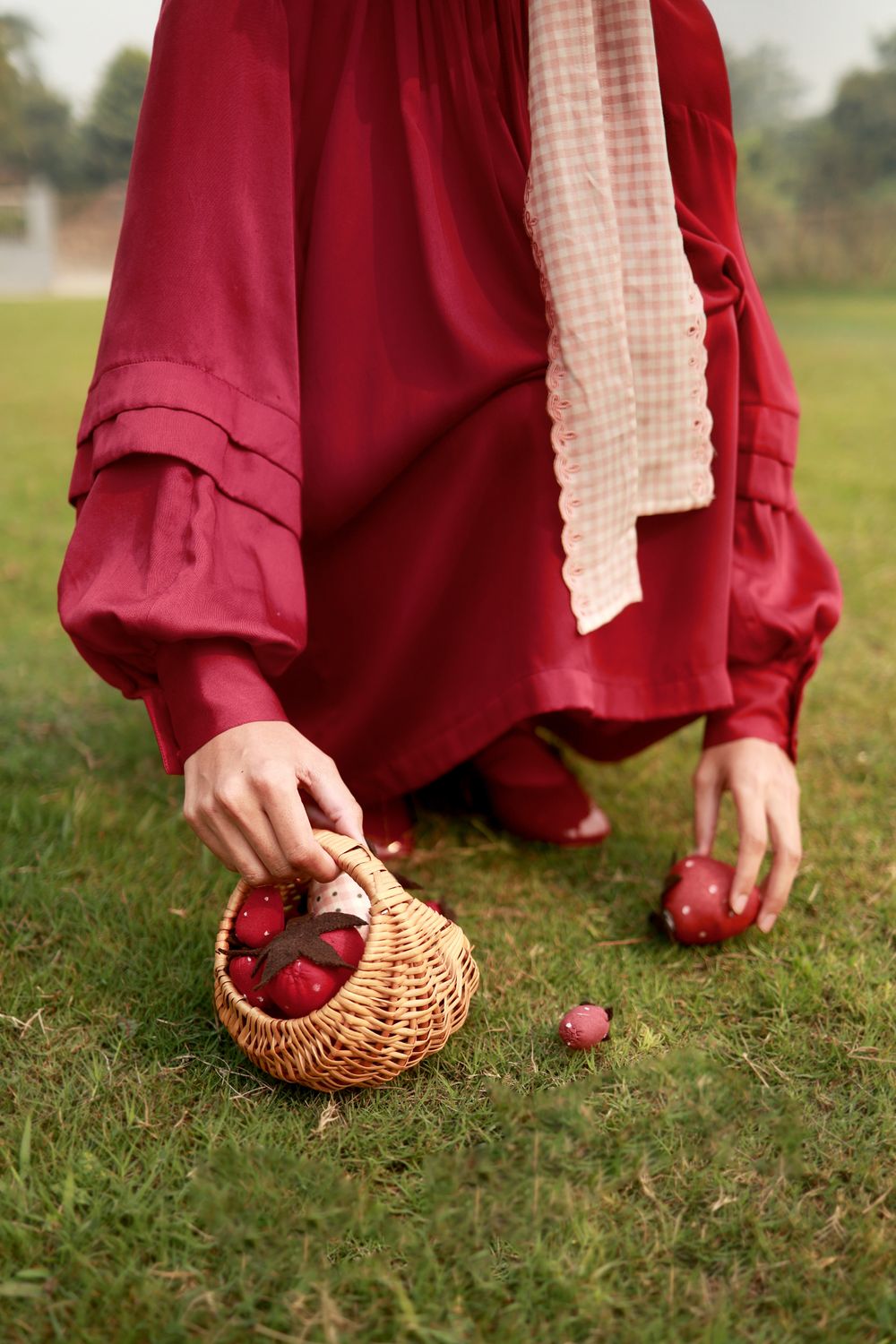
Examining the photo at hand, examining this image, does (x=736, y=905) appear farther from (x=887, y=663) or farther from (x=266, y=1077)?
(x=887, y=663)

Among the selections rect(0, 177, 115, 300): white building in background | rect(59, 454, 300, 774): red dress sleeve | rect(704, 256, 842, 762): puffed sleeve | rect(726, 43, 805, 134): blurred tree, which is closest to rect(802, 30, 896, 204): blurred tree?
rect(726, 43, 805, 134): blurred tree

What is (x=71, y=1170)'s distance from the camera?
1025 millimetres

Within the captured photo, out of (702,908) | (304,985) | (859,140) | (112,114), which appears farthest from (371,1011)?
(112,114)

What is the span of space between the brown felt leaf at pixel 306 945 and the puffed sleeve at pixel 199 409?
21cm

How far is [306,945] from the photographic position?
1.09 m

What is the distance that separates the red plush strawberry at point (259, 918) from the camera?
1167mm

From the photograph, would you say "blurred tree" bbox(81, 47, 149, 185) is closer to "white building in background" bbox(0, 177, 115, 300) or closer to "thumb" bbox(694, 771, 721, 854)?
"white building in background" bbox(0, 177, 115, 300)

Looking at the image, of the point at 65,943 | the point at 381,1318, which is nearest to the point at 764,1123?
the point at 381,1318

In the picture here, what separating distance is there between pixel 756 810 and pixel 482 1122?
20.8 inches

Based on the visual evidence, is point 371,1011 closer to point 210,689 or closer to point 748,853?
point 210,689

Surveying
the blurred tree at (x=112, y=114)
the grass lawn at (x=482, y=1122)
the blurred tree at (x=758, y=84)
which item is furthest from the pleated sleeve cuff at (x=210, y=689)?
the blurred tree at (x=112, y=114)

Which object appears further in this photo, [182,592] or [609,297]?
[609,297]

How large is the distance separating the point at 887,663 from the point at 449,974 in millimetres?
1653

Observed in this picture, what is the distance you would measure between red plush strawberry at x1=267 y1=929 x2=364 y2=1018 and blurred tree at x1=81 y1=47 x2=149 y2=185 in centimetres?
2279
